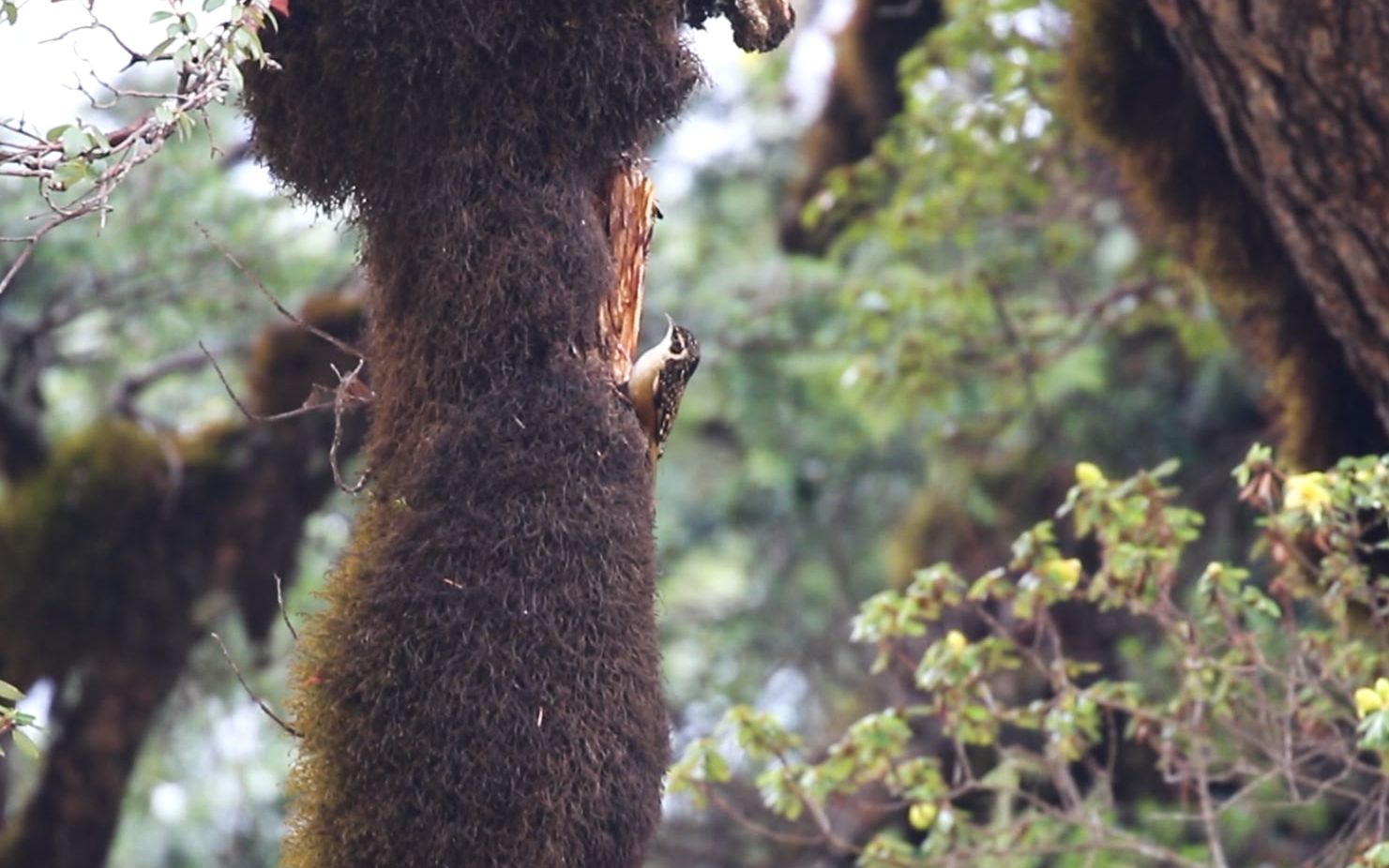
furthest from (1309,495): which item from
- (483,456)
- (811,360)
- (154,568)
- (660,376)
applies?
(154,568)

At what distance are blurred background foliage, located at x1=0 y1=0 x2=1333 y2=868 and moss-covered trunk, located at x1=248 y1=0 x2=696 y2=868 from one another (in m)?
2.99

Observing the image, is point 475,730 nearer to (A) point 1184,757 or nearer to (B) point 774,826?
(A) point 1184,757

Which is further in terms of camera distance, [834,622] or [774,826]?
[834,622]

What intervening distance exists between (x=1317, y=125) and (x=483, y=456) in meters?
2.19

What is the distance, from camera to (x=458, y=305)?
2.46 metres

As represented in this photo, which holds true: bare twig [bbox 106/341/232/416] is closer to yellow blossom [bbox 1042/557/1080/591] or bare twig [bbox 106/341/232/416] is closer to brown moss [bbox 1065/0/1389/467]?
brown moss [bbox 1065/0/1389/467]

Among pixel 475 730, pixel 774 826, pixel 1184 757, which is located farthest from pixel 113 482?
pixel 475 730

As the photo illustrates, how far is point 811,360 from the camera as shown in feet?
22.0

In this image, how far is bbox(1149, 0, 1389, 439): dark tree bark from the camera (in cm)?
362

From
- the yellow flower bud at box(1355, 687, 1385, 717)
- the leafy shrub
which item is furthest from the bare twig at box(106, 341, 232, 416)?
the yellow flower bud at box(1355, 687, 1385, 717)

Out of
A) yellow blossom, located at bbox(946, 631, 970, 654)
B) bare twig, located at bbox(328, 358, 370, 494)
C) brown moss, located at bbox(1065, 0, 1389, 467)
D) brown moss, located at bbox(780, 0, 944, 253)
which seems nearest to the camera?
bare twig, located at bbox(328, 358, 370, 494)

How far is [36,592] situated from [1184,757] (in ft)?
12.3

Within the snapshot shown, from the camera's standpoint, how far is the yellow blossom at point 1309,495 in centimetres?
313

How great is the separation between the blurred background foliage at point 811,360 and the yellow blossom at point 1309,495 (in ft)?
7.20
